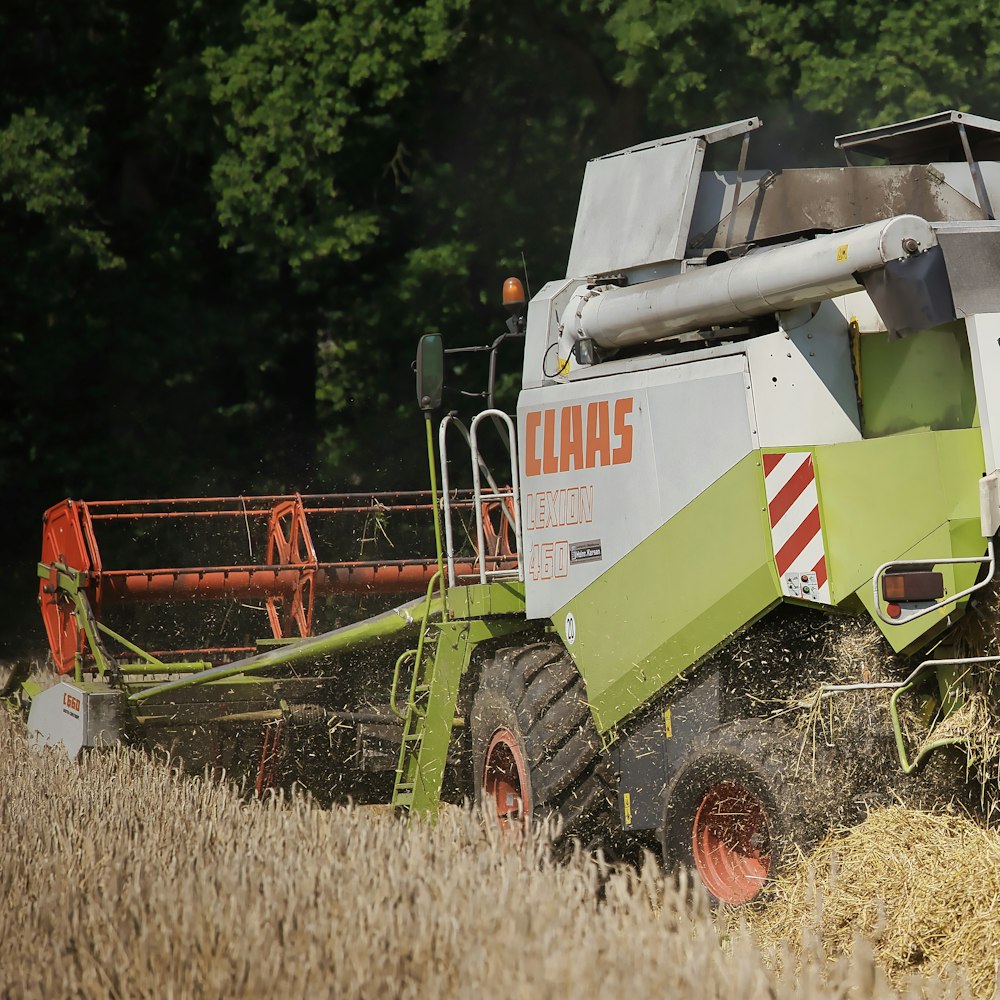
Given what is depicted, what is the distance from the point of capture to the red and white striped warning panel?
5258mm

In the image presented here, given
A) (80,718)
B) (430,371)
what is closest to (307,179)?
(80,718)

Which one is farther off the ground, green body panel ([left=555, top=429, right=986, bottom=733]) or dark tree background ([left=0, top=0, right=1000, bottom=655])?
dark tree background ([left=0, top=0, right=1000, bottom=655])

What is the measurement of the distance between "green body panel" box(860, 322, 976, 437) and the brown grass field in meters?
1.25

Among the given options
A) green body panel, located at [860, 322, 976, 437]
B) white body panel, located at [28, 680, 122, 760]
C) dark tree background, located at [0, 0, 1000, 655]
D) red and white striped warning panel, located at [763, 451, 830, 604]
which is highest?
dark tree background, located at [0, 0, 1000, 655]

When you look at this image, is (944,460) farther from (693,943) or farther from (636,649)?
(693,943)

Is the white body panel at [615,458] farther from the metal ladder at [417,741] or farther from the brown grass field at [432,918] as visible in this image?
the brown grass field at [432,918]

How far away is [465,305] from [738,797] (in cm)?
1282

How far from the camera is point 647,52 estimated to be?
1667 cm

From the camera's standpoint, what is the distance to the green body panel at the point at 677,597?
544 centimetres

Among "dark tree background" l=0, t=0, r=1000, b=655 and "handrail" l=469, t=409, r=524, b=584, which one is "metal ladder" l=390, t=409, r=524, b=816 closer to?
"handrail" l=469, t=409, r=524, b=584

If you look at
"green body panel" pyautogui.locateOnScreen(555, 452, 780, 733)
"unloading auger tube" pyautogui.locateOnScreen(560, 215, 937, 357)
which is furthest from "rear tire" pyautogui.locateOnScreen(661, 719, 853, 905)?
"unloading auger tube" pyautogui.locateOnScreen(560, 215, 937, 357)

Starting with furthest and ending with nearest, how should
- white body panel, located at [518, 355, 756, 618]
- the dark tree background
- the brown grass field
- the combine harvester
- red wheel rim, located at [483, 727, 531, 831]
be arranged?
the dark tree background < red wheel rim, located at [483, 727, 531, 831] < white body panel, located at [518, 355, 756, 618] < the combine harvester < the brown grass field

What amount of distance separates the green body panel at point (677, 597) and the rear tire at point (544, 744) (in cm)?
16

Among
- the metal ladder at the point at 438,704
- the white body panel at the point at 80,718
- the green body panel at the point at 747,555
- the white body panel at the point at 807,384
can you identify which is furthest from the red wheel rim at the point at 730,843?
the white body panel at the point at 80,718
